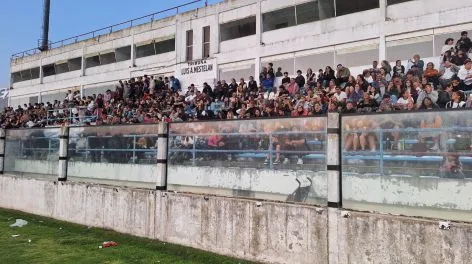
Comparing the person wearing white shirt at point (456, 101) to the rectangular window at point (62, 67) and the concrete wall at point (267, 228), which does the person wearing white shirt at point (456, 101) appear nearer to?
the concrete wall at point (267, 228)

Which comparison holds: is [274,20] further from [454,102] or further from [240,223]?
[240,223]

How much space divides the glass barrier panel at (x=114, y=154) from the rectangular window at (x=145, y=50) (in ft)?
69.9

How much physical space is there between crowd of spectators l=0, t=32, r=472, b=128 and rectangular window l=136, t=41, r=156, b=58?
431 inches

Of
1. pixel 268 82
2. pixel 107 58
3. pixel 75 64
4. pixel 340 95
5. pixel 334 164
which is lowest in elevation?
pixel 334 164

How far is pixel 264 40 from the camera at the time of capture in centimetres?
2586

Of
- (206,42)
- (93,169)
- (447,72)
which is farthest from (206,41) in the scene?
(447,72)

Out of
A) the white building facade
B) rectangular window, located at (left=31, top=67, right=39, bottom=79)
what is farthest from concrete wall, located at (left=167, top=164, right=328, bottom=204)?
rectangular window, located at (left=31, top=67, right=39, bottom=79)

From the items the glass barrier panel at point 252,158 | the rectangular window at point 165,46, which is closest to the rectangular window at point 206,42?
the rectangular window at point 165,46

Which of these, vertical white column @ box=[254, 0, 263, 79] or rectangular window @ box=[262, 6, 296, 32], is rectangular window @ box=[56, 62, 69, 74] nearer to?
vertical white column @ box=[254, 0, 263, 79]

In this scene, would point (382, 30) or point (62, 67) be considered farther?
point (62, 67)

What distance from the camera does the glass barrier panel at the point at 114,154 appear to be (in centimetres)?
983

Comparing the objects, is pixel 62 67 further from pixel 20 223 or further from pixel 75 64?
pixel 20 223

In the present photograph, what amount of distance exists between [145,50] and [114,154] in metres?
23.6

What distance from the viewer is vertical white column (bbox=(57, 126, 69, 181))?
11891mm
